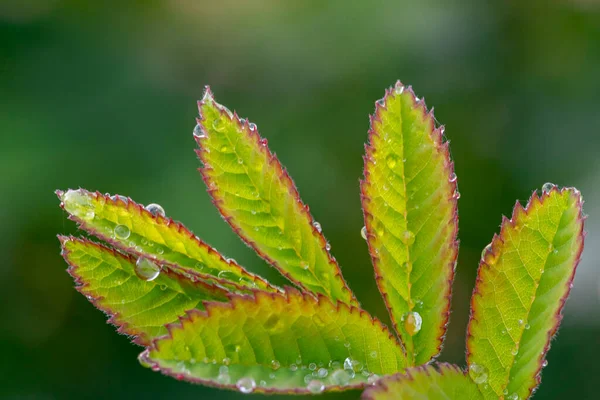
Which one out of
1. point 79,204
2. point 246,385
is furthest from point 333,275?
point 79,204

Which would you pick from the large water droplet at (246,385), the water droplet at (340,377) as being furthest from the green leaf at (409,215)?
the large water droplet at (246,385)

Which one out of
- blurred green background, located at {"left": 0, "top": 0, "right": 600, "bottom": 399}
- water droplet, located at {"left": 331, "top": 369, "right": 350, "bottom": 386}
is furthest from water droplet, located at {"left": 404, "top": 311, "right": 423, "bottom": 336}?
blurred green background, located at {"left": 0, "top": 0, "right": 600, "bottom": 399}

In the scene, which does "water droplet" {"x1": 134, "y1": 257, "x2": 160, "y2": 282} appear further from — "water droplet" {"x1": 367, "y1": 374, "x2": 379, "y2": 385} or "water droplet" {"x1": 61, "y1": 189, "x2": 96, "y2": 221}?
"water droplet" {"x1": 367, "y1": 374, "x2": 379, "y2": 385}

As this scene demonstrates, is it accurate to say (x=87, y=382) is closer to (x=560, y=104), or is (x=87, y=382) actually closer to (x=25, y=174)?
(x=25, y=174)

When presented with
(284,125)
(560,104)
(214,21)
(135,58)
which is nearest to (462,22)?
(560,104)

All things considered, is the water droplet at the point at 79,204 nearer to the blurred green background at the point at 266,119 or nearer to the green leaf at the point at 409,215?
the green leaf at the point at 409,215
